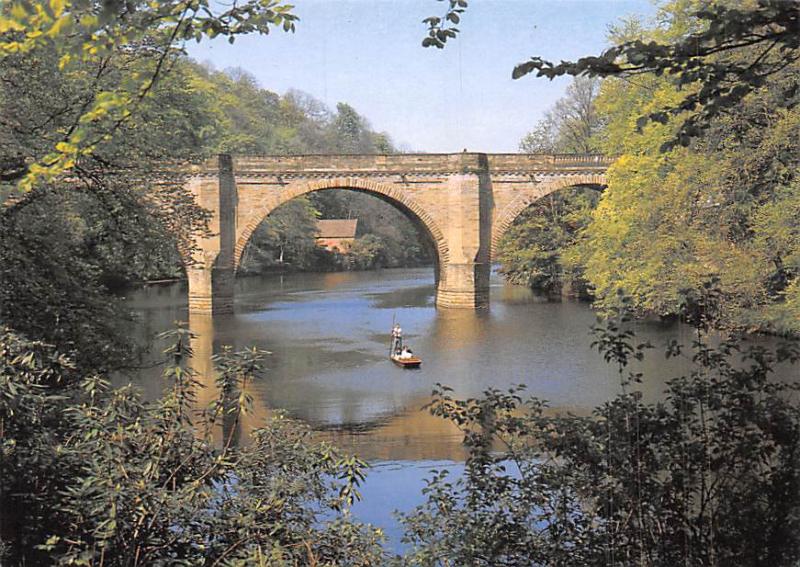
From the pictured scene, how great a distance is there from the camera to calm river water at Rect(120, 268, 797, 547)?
18.6 ft

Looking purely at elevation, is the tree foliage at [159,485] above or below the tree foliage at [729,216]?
below

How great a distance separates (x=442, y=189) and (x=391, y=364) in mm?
12726

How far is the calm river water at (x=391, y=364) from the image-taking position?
224 inches

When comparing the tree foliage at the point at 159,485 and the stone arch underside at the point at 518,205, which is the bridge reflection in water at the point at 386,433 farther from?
the stone arch underside at the point at 518,205

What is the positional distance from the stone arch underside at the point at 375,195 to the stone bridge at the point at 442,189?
0.02 m

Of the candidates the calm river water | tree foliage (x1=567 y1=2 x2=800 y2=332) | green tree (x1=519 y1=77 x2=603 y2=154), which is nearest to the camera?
the calm river water

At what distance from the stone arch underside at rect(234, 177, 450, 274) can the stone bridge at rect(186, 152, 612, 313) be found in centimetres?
2

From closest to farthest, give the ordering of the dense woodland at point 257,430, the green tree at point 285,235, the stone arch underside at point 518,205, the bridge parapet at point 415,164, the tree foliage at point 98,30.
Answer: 1. the tree foliage at point 98,30
2. the dense woodland at point 257,430
3. the bridge parapet at point 415,164
4. the green tree at point 285,235
5. the stone arch underside at point 518,205

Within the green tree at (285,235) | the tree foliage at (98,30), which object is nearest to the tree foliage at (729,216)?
the tree foliage at (98,30)

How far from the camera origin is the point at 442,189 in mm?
21297

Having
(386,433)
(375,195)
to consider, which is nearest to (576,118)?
(386,433)

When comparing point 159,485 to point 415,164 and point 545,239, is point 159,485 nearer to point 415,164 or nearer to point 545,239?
point 415,164

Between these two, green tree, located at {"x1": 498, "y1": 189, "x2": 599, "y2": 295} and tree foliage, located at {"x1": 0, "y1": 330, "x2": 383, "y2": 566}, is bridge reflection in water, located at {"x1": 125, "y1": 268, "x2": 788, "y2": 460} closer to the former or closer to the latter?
tree foliage, located at {"x1": 0, "y1": 330, "x2": 383, "y2": 566}

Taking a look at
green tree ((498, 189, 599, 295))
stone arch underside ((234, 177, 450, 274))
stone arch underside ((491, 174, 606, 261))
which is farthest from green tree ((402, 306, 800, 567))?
stone arch underside ((491, 174, 606, 261))
